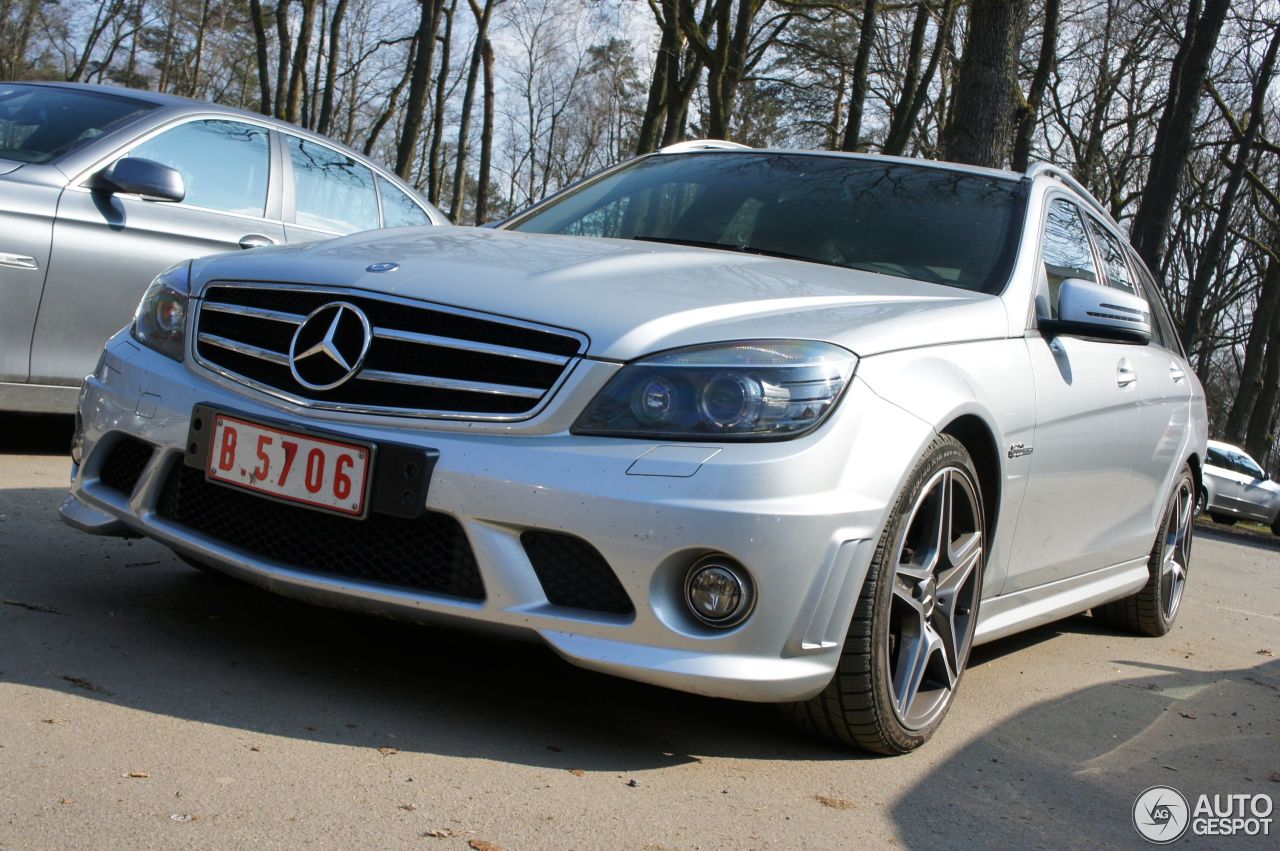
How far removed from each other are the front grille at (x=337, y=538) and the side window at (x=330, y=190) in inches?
147

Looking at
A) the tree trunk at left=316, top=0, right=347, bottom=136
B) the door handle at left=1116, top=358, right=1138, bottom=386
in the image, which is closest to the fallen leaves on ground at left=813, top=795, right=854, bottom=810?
the door handle at left=1116, top=358, right=1138, bottom=386

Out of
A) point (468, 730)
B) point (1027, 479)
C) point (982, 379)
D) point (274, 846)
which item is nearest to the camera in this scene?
point (274, 846)

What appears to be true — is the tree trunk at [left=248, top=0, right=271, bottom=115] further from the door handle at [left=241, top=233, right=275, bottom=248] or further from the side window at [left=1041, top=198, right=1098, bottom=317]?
the side window at [left=1041, top=198, right=1098, bottom=317]

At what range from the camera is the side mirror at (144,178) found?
548 centimetres

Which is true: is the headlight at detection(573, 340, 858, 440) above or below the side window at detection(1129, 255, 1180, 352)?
below

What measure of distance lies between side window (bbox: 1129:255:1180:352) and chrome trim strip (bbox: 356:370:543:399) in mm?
3248

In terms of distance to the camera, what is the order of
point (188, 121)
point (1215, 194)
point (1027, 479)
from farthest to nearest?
point (1215, 194)
point (188, 121)
point (1027, 479)

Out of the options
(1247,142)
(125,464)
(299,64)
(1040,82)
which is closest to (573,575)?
(125,464)

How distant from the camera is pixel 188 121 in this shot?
6.25 m

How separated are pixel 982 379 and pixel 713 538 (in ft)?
3.52

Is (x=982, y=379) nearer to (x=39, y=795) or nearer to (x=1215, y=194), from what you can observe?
(x=39, y=795)

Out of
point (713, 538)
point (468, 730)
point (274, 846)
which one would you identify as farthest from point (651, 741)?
point (274, 846)

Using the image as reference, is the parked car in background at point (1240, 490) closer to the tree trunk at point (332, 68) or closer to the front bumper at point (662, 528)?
the tree trunk at point (332, 68)

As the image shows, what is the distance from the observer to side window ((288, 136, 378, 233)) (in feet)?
22.1
